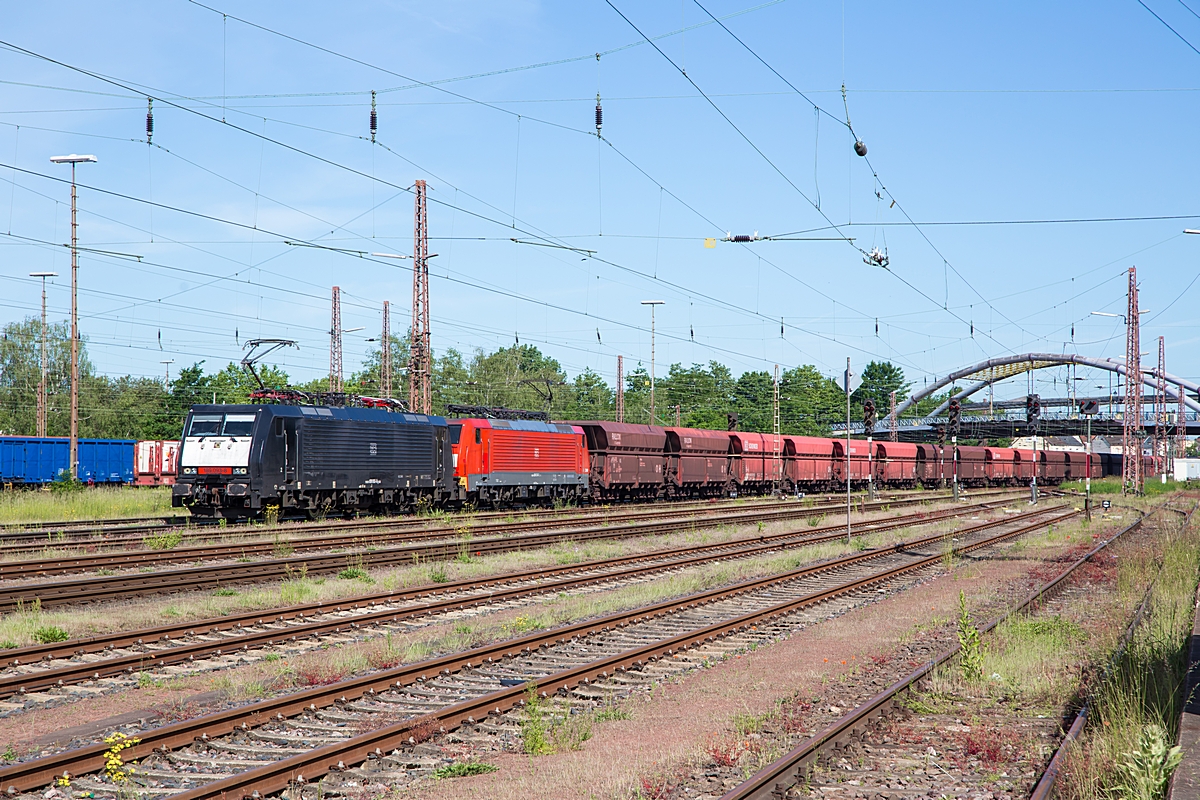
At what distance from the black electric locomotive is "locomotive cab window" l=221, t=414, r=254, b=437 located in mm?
28

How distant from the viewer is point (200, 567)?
1984cm

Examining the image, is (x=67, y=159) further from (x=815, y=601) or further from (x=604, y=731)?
(x=604, y=731)

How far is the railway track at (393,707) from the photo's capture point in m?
7.55

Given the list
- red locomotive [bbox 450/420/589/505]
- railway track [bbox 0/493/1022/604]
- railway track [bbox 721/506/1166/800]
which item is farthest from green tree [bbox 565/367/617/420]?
railway track [bbox 721/506/1166/800]

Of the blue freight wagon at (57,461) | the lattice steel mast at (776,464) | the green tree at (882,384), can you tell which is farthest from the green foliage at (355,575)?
the green tree at (882,384)

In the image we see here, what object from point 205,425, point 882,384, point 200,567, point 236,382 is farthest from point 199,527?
point 882,384

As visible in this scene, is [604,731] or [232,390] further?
[232,390]

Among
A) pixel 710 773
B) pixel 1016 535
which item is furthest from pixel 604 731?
pixel 1016 535

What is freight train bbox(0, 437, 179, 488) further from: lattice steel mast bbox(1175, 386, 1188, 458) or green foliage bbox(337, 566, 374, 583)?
lattice steel mast bbox(1175, 386, 1188, 458)

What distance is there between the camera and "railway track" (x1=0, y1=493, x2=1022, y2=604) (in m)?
16.2

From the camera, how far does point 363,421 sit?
1257 inches

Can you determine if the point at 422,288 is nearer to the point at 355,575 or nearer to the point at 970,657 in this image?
the point at 355,575

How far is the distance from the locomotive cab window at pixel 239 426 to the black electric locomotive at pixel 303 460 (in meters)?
0.03

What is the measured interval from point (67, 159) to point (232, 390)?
56.4 m
